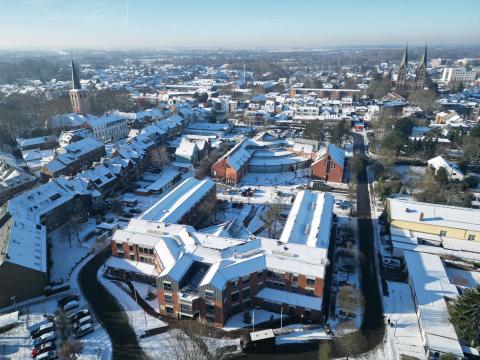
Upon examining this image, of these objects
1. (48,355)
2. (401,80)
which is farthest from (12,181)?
(401,80)

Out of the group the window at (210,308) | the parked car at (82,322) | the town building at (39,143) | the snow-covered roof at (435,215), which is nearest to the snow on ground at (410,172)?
the snow-covered roof at (435,215)

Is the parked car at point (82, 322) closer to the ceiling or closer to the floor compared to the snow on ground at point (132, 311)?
closer to the ceiling

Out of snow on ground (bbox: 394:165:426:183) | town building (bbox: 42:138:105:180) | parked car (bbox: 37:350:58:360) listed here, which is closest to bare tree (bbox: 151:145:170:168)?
town building (bbox: 42:138:105:180)

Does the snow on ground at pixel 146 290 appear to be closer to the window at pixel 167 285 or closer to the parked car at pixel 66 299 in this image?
the window at pixel 167 285

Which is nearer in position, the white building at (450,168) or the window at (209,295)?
the window at (209,295)

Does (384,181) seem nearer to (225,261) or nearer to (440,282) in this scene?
(440,282)

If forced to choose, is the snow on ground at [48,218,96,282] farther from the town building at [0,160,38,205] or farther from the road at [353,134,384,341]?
the road at [353,134,384,341]
